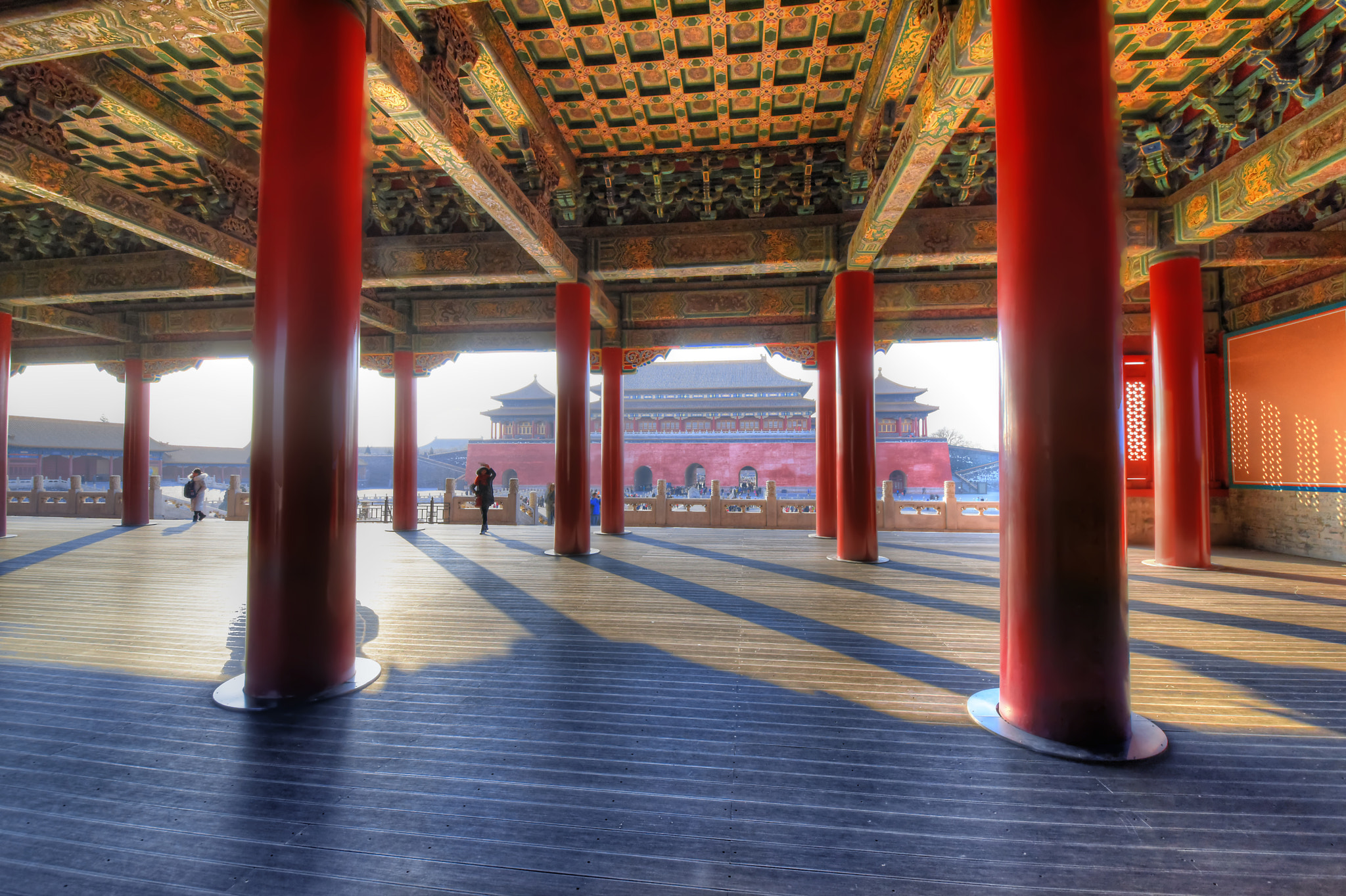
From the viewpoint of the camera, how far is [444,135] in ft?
14.9

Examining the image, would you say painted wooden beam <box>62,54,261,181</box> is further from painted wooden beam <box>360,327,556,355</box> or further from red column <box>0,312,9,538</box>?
red column <box>0,312,9,538</box>

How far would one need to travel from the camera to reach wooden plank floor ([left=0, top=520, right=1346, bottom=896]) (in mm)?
1720

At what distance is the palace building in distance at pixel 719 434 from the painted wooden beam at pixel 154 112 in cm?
2131

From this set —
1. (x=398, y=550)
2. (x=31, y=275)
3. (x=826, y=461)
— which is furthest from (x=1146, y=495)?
(x=31, y=275)

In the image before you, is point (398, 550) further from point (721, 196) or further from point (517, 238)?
point (721, 196)

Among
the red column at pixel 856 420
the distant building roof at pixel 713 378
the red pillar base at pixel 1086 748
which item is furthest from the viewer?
the distant building roof at pixel 713 378

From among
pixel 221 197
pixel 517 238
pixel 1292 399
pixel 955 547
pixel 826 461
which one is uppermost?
pixel 221 197

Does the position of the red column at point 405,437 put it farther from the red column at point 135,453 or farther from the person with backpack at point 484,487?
the red column at point 135,453

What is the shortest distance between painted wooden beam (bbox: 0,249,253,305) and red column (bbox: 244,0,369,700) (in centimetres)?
729

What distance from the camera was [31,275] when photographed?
30.1 feet

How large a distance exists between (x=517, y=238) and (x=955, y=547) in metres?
7.67

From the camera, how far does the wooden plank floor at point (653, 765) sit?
1.72 meters


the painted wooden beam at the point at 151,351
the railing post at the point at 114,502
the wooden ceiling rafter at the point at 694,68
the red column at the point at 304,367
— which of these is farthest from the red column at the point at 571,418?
the railing post at the point at 114,502

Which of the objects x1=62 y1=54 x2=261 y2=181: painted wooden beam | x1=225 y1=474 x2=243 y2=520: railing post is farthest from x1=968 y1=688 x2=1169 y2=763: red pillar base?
x1=225 y1=474 x2=243 y2=520: railing post
